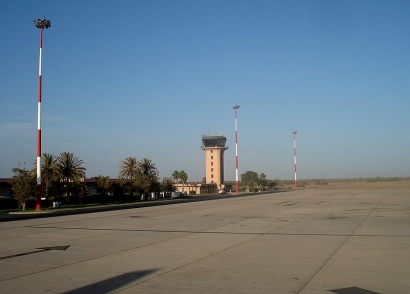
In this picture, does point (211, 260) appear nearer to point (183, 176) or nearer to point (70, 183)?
point (70, 183)

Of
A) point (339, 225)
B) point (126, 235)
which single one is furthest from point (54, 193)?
point (339, 225)

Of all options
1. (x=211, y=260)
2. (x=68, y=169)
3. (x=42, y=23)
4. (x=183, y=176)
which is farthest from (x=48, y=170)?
(x=183, y=176)

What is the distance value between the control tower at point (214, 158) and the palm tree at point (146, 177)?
50.2 m

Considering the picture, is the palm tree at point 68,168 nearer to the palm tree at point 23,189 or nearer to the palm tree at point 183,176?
the palm tree at point 23,189

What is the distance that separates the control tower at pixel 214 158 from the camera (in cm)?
12412

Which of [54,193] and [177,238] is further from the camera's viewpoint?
[54,193]

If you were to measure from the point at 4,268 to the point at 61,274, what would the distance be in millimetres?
2039

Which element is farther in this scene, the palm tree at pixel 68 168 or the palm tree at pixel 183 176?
the palm tree at pixel 183 176

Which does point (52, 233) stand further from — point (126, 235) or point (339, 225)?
point (339, 225)

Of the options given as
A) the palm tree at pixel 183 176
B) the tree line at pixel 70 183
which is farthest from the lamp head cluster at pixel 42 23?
the palm tree at pixel 183 176

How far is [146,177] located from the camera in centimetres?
7300

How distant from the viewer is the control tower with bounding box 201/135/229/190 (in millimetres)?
124125

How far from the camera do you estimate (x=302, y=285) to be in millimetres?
9383

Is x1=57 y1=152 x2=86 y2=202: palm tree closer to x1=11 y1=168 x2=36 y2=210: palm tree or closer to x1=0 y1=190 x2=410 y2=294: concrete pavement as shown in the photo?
x1=11 y1=168 x2=36 y2=210: palm tree
